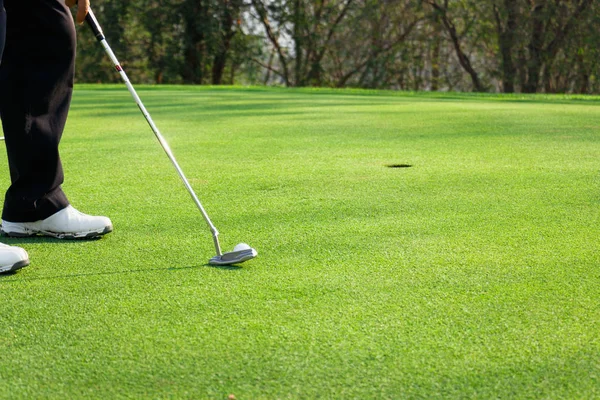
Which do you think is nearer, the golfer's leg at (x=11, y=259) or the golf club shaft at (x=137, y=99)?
the golfer's leg at (x=11, y=259)

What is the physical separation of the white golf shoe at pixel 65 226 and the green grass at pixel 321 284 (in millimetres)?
53

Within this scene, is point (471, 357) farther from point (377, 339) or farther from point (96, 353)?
point (96, 353)

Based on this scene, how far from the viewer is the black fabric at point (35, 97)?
2535mm

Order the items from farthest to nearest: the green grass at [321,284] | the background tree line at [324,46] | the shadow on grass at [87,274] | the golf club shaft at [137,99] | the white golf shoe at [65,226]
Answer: the background tree line at [324,46] → the white golf shoe at [65,226] → the golf club shaft at [137,99] → the shadow on grass at [87,274] → the green grass at [321,284]

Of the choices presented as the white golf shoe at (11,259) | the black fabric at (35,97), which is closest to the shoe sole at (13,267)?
the white golf shoe at (11,259)

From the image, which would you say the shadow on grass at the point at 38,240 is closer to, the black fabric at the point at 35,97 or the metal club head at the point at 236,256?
the black fabric at the point at 35,97

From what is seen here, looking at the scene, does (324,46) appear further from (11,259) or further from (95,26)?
(11,259)

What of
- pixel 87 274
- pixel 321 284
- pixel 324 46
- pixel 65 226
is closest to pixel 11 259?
pixel 87 274

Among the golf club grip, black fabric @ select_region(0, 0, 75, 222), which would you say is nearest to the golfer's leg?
black fabric @ select_region(0, 0, 75, 222)

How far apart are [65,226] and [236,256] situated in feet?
2.38

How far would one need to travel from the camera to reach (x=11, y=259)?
213 centimetres

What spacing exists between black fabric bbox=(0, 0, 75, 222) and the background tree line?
1787 cm

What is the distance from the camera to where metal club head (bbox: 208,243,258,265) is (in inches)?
83.4

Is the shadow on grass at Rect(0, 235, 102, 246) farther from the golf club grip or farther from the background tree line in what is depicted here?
the background tree line
